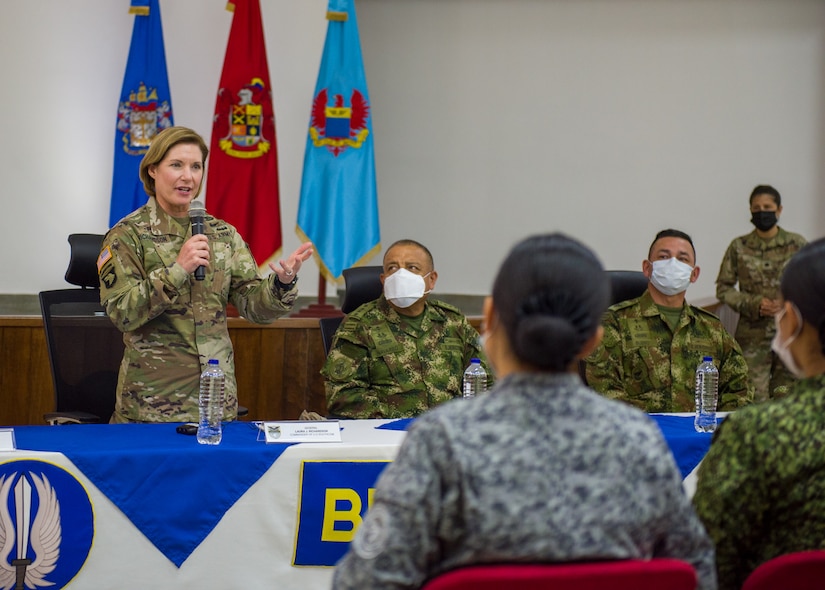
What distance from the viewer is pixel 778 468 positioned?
1.39 metres

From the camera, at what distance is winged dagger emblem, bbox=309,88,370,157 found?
5320 millimetres

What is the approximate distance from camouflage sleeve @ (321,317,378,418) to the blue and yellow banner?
2.61 ft

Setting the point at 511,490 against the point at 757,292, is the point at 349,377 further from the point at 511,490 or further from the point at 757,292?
the point at 757,292

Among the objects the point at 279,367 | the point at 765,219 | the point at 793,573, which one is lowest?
the point at 279,367

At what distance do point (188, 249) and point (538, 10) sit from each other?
4765 millimetres

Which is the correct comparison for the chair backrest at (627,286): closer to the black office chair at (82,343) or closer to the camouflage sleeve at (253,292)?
the camouflage sleeve at (253,292)

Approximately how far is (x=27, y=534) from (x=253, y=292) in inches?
38.8

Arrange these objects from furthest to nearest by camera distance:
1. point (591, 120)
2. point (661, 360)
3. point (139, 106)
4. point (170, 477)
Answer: point (591, 120) < point (139, 106) < point (661, 360) < point (170, 477)

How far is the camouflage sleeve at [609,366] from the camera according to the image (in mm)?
3555

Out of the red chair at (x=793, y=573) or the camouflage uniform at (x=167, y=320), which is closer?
the red chair at (x=793, y=573)

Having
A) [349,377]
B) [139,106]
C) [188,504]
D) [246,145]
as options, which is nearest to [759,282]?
[246,145]

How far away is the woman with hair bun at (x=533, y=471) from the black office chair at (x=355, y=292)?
2.38m

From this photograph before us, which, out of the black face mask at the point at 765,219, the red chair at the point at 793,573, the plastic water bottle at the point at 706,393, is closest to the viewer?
the red chair at the point at 793,573

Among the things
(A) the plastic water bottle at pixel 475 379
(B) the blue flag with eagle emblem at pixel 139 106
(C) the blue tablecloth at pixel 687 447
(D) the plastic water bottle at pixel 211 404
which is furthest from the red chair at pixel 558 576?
(B) the blue flag with eagle emblem at pixel 139 106
